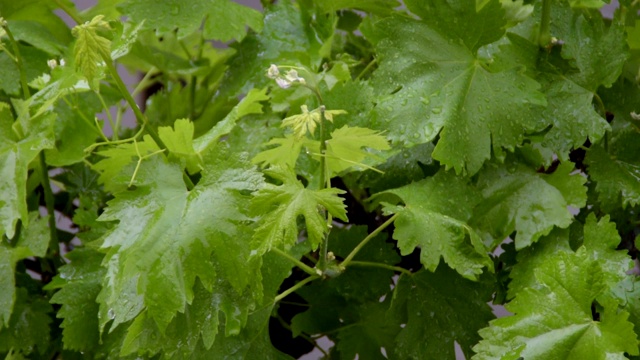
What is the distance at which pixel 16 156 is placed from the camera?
0.63 metres

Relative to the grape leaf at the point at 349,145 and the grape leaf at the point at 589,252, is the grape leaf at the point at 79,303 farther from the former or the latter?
the grape leaf at the point at 589,252

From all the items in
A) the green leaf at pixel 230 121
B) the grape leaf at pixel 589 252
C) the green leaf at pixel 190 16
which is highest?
the green leaf at pixel 190 16

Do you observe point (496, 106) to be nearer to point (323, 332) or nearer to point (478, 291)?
point (478, 291)

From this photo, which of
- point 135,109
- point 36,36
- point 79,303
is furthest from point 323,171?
point 36,36

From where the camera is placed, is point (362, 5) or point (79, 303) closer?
point (79, 303)

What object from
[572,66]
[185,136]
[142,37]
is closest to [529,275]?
[572,66]

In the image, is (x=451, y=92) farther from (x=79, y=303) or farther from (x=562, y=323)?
(x=79, y=303)

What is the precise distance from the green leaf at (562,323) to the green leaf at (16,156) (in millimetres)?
359

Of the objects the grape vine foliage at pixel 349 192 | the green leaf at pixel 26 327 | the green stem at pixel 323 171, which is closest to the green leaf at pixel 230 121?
the grape vine foliage at pixel 349 192

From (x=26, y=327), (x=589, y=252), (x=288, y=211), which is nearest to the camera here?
(x=288, y=211)

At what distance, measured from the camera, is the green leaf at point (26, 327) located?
0.70 metres

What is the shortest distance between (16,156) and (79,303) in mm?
129

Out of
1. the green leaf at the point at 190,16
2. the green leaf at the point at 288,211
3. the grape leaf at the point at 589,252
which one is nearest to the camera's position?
the green leaf at the point at 288,211

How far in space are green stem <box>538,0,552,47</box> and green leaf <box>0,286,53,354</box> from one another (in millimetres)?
479
